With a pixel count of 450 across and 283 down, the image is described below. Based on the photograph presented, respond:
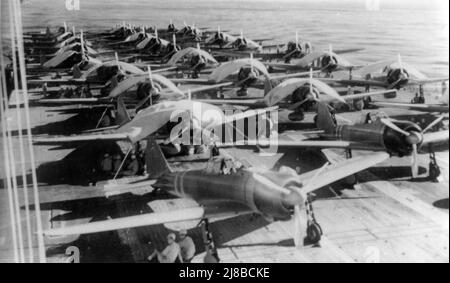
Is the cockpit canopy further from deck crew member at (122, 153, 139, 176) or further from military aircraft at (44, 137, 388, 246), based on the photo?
deck crew member at (122, 153, 139, 176)

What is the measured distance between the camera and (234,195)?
423 inches

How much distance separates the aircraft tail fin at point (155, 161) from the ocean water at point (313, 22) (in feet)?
77.3

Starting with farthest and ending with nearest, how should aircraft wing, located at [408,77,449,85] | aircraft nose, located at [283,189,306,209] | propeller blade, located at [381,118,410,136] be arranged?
aircraft wing, located at [408,77,449,85] → propeller blade, located at [381,118,410,136] → aircraft nose, located at [283,189,306,209]

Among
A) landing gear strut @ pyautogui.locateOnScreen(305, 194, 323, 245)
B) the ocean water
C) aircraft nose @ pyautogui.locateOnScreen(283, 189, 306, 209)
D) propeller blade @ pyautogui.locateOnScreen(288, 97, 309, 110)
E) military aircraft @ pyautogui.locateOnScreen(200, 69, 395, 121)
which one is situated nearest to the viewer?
aircraft nose @ pyautogui.locateOnScreen(283, 189, 306, 209)

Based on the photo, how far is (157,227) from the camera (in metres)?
12.8

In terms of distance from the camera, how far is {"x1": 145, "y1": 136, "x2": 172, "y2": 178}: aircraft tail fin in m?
13.5

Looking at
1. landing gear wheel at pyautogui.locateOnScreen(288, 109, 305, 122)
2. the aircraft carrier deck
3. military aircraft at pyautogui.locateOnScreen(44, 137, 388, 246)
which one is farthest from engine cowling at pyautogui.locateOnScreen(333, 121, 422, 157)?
landing gear wheel at pyautogui.locateOnScreen(288, 109, 305, 122)

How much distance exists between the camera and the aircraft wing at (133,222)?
32.1ft

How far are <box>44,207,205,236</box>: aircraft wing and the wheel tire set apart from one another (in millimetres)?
3121

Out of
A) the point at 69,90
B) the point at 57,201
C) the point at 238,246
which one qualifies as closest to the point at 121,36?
the point at 69,90

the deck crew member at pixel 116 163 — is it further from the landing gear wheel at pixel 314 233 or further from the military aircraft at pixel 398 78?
the military aircraft at pixel 398 78

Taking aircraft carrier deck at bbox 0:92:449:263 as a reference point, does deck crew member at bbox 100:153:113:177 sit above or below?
above

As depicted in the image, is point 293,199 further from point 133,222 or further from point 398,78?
point 398,78
